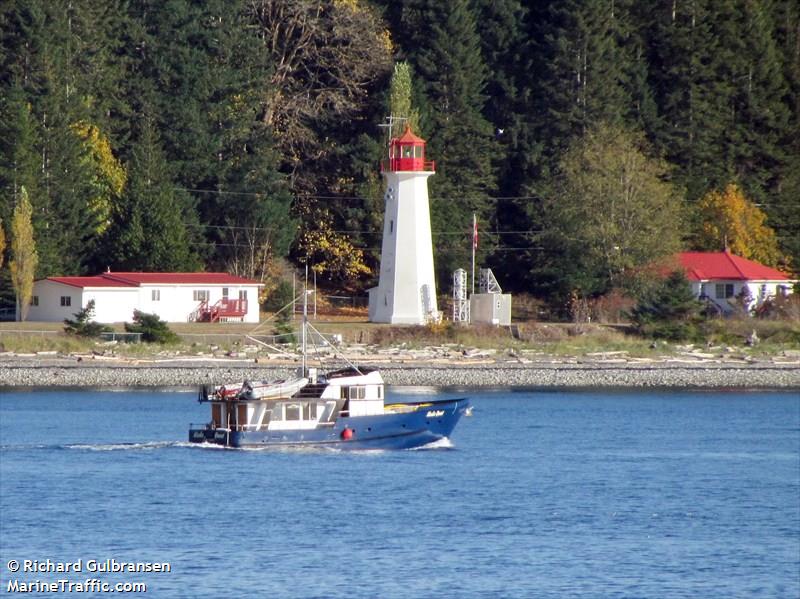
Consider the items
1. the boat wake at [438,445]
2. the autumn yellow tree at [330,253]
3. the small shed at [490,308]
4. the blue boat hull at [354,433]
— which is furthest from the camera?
the autumn yellow tree at [330,253]

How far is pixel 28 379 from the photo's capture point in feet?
187

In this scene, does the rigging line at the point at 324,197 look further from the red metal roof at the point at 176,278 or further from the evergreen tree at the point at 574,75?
the red metal roof at the point at 176,278

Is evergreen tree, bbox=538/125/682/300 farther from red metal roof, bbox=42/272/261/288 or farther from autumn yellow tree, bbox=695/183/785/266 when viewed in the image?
red metal roof, bbox=42/272/261/288

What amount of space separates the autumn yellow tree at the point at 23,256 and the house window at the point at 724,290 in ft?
89.6

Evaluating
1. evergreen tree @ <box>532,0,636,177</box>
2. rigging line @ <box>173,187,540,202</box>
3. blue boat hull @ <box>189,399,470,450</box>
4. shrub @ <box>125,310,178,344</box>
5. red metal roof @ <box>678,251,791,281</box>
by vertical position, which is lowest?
blue boat hull @ <box>189,399,470,450</box>

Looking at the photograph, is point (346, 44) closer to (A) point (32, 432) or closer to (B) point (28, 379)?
(B) point (28, 379)

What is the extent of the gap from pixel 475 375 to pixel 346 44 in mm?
24215

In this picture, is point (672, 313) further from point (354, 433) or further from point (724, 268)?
point (354, 433)

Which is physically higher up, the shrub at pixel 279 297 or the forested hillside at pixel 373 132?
the forested hillside at pixel 373 132

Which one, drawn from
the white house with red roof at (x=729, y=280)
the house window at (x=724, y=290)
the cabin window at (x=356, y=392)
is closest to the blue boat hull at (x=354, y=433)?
the cabin window at (x=356, y=392)

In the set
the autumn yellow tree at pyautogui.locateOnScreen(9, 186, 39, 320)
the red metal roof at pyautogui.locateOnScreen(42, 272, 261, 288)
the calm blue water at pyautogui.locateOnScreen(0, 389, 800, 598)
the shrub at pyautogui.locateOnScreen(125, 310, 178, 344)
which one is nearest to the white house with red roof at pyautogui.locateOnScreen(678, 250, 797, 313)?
the red metal roof at pyautogui.locateOnScreen(42, 272, 261, 288)

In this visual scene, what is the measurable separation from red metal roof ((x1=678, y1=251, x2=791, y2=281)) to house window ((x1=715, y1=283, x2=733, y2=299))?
46 cm

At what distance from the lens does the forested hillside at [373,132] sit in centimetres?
7175

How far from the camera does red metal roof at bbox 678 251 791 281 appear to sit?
72.1 m
